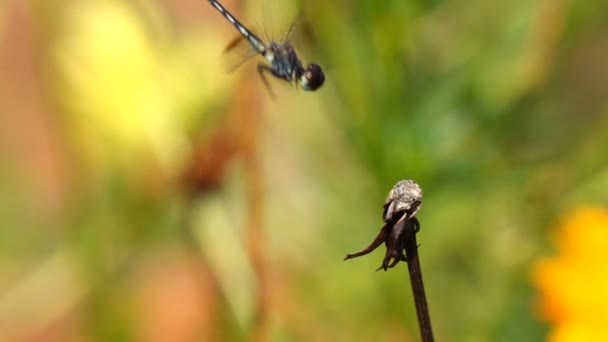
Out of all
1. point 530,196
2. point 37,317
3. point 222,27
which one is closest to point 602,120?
point 530,196

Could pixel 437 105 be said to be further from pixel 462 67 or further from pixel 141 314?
pixel 141 314

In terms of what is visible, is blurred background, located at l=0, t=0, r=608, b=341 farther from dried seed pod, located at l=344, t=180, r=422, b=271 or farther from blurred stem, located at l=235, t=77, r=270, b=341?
dried seed pod, located at l=344, t=180, r=422, b=271

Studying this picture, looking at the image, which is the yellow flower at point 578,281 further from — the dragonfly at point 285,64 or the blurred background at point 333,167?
the dragonfly at point 285,64

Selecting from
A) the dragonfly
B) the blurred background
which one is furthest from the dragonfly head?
the blurred background

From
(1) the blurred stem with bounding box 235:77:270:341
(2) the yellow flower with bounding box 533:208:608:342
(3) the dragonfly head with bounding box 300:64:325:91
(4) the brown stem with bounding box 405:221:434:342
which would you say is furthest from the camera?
(1) the blurred stem with bounding box 235:77:270:341

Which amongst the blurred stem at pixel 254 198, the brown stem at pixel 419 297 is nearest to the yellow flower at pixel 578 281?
the blurred stem at pixel 254 198
